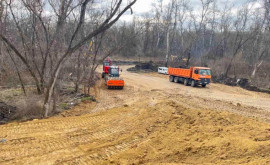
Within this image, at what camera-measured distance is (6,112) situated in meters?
11.7

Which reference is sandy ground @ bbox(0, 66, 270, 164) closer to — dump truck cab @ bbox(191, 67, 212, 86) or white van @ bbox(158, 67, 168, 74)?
dump truck cab @ bbox(191, 67, 212, 86)

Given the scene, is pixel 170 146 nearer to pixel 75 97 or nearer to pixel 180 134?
pixel 180 134

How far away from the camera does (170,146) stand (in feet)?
21.9

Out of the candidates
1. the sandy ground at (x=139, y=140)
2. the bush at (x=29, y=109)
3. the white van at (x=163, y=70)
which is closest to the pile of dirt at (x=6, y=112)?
the bush at (x=29, y=109)

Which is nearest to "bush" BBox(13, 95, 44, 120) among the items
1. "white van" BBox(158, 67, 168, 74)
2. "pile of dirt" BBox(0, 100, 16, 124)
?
"pile of dirt" BBox(0, 100, 16, 124)

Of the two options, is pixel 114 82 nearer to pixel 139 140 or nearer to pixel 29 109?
pixel 29 109

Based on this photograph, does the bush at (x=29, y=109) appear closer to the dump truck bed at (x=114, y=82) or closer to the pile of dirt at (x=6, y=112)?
the pile of dirt at (x=6, y=112)

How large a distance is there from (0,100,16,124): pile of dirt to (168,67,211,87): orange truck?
17599 mm

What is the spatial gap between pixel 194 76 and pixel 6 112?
18.0 metres

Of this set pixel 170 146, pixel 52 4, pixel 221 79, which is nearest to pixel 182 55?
pixel 221 79

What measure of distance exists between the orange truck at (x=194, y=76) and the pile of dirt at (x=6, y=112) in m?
17.6

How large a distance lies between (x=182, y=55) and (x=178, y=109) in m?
33.4

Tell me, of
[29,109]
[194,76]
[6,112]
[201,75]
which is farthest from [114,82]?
[29,109]

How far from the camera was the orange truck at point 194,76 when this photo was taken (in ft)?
74.8
